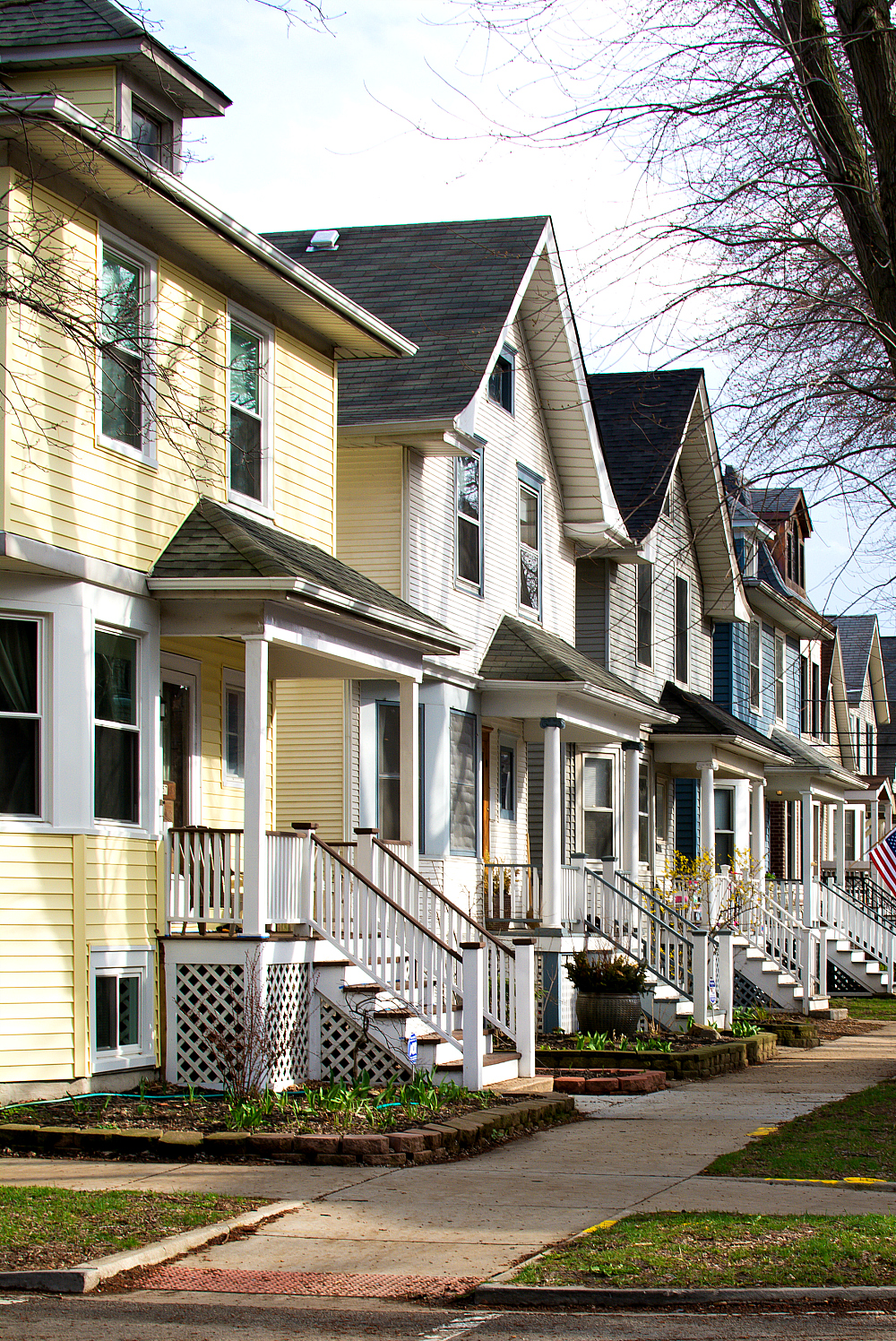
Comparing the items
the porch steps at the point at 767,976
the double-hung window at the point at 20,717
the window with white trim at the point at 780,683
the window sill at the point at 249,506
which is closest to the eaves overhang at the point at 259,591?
the double-hung window at the point at 20,717

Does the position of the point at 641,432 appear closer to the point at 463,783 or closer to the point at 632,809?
the point at 632,809

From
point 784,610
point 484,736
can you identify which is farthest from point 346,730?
point 784,610

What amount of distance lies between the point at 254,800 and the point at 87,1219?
5097 millimetres

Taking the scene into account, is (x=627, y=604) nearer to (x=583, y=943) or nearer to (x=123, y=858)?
(x=583, y=943)

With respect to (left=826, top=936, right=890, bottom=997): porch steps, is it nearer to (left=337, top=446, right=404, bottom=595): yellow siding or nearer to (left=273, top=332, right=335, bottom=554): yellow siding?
(left=337, top=446, right=404, bottom=595): yellow siding

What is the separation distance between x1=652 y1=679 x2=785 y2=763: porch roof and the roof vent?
8810 millimetres

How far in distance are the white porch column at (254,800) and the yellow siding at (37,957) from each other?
4.73ft

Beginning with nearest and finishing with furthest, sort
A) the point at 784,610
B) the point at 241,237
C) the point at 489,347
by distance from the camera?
the point at 241,237, the point at 489,347, the point at 784,610

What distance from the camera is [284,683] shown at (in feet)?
60.6

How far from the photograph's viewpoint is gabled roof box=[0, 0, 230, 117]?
13.2m

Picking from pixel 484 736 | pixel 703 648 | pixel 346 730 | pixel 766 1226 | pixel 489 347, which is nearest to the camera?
pixel 766 1226

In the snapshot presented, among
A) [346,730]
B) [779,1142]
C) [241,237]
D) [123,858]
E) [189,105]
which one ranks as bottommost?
[779,1142]

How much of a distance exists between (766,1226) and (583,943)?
11.6 m

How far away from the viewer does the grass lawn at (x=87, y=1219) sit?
7.77 metres
